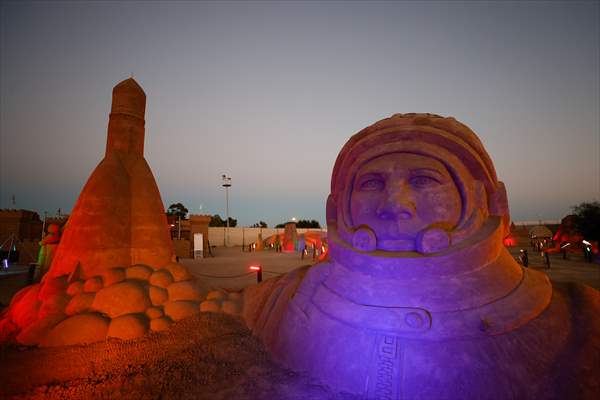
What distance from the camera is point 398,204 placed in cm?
277

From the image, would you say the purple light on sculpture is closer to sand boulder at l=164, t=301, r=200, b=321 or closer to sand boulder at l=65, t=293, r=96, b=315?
sand boulder at l=164, t=301, r=200, b=321

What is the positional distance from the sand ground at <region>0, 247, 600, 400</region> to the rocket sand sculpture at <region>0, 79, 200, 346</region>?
0.25 metres

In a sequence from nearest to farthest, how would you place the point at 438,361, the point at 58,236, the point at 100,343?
the point at 438,361 < the point at 100,343 < the point at 58,236

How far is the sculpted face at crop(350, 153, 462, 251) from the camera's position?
2.79 metres

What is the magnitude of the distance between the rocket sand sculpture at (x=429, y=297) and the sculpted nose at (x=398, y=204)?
1 cm

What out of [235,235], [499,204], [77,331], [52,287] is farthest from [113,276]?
[235,235]

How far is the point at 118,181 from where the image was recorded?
5.07m

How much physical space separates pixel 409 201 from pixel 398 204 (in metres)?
0.11

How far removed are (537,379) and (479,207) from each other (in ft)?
4.63

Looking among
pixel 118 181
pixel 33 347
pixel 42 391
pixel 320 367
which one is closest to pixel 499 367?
pixel 320 367

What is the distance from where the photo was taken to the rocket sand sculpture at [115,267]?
147 inches

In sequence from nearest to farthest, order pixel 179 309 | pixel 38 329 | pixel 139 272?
pixel 38 329 < pixel 179 309 < pixel 139 272

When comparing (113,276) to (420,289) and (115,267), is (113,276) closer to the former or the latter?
(115,267)

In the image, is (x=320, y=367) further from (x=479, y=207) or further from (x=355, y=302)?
(x=479, y=207)
